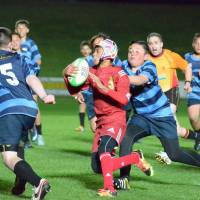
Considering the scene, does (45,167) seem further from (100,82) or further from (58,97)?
(58,97)

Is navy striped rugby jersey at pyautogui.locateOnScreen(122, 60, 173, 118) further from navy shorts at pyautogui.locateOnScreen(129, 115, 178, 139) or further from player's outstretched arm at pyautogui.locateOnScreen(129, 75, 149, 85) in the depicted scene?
player's outstretched arm at pyautogui.locateOnScreen(129, 75, 149, 85)

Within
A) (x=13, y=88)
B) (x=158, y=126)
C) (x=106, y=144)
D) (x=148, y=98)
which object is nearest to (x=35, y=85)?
(x=13, y=88)

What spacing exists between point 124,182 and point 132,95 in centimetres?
110

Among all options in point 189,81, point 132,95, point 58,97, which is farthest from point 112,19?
point 132,95

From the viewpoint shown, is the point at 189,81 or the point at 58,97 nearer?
the point at 189,81

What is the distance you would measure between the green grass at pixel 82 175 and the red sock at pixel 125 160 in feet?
1.09

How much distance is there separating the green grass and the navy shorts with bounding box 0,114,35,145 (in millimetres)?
726

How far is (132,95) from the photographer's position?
9484mm

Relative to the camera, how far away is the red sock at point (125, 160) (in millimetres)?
8625

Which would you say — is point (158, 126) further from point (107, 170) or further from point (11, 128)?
point (11, 128)

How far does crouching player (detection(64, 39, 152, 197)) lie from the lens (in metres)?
8.50

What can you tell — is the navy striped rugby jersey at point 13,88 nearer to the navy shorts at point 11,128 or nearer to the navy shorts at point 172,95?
the navy shorts at point 11,128

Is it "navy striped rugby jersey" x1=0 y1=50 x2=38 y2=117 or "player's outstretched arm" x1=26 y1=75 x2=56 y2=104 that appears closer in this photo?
"player's outstretched arm" x1=26 y1=75 x2=56 y2=104

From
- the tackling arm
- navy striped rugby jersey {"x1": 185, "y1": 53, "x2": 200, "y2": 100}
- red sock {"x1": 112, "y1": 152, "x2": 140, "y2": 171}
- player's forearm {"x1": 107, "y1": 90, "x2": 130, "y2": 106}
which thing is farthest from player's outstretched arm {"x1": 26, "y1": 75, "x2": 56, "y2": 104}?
navy striped rugby jersey {"x1": 185, "y1": 53, "x2": 200, "y2": 100}
